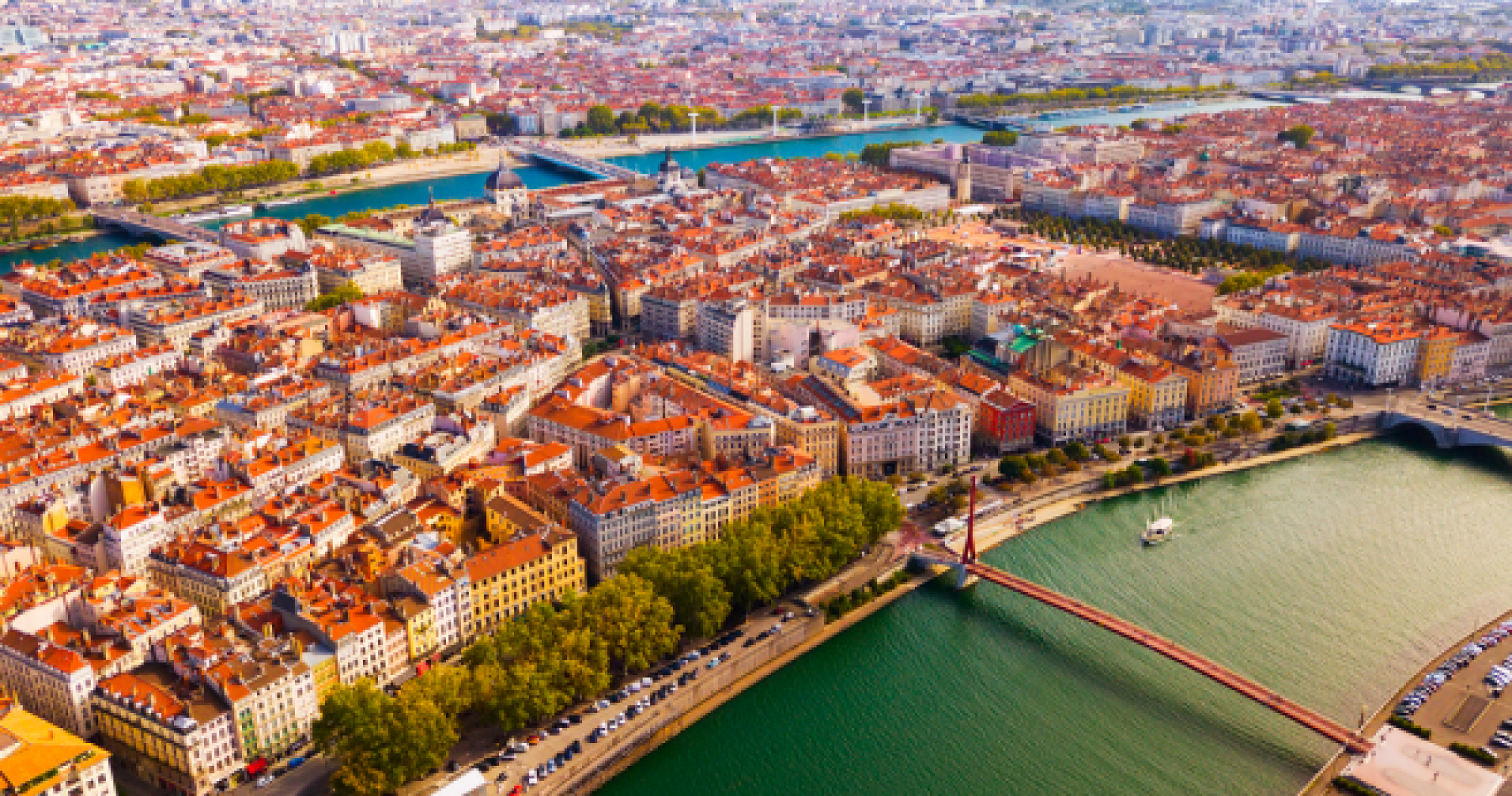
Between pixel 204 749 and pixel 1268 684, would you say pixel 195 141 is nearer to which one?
pixel 204 749

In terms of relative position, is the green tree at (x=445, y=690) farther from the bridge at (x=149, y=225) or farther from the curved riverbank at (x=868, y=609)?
the bridge at (x=149, y=225)

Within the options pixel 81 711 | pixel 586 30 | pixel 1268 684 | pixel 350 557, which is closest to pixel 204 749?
pixel 81 711

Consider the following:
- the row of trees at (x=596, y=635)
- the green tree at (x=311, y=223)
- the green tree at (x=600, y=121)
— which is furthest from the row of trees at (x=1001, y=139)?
the row of trees at (x=596, y=635)

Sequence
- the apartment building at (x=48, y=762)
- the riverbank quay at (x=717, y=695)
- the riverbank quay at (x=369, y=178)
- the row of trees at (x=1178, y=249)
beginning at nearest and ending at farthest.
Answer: the apartment building at (x=48, y=762), the riverbank quay at (x=717, y=695), the row of trees at (x=1178, y=249), the riverbank quay at (x=369, y=178)

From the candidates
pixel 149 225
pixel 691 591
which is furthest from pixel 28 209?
pixel 691 591

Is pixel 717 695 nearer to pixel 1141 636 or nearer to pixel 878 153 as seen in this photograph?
pixel 1141 636

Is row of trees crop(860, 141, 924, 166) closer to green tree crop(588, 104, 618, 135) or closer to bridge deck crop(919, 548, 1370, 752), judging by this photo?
green tree crop(588, 104, 618, 135)
